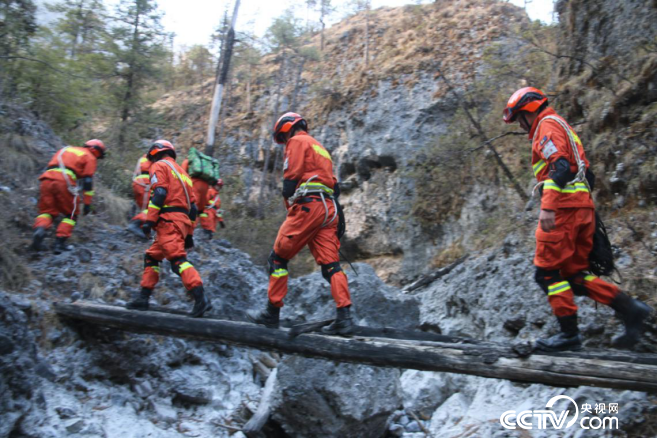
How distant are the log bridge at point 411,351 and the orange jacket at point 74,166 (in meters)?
2.49

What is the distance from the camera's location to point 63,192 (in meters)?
7.23

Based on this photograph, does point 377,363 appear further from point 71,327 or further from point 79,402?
point 71,327

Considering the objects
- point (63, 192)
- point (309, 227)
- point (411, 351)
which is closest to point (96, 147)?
point (63, 192)

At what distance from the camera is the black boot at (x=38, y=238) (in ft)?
22.6

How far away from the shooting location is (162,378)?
609 centimetres

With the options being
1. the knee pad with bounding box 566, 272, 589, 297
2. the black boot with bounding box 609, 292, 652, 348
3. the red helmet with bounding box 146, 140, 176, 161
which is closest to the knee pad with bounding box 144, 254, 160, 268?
the red helmet with bounding box 146, 140, 176, 161

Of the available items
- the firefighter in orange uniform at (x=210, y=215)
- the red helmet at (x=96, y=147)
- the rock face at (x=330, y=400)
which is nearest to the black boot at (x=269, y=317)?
the rock face at (x=330, y=400)

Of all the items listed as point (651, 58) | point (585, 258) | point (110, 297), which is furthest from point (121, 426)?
point (651, 58)

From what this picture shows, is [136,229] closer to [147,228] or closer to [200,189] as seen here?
[200,189]

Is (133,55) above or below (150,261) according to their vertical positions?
above

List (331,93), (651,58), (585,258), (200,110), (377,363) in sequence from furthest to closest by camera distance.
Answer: (200,110), (331,93), (651,58), (377,363), (585,258)

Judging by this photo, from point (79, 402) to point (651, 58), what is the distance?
26.5 ft

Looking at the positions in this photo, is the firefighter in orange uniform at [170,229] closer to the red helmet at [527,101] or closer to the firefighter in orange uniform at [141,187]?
the firefighter in orange uniform at [141,187]

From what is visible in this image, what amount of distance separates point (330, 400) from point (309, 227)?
2334 mm
